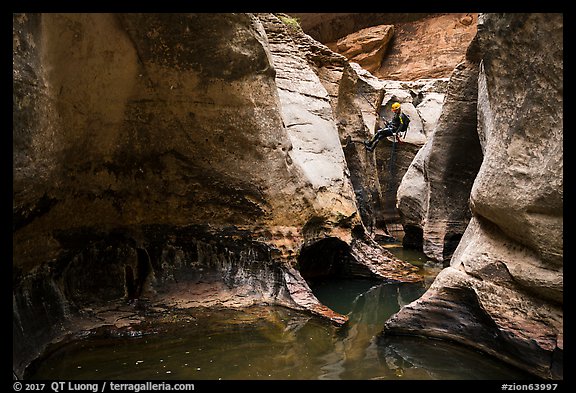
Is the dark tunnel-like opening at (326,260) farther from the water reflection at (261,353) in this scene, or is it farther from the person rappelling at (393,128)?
the person rappelling at (393,128)

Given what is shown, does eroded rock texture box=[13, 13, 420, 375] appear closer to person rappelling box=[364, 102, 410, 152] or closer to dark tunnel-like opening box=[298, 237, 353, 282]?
dark tunnel-like opening box=[298, 237, 353, 282]

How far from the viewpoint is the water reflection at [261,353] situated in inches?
145

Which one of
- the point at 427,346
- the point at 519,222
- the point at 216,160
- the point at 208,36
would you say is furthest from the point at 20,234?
the point at 519,222

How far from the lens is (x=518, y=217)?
11.4 ft

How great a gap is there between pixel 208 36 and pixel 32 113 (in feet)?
6.88

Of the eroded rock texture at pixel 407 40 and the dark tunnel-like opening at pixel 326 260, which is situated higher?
the eroded rock texture at pixel 407 40

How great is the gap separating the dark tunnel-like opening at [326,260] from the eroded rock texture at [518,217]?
2653mm

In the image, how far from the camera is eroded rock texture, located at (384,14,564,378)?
321 cm

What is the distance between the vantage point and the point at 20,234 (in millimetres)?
4051

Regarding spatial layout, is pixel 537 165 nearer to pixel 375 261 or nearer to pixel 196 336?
pixel 196 336

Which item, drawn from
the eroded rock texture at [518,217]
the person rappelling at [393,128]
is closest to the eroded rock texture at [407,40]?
the person rappelling at [393,128]

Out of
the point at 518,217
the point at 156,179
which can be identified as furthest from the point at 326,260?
the point at 518,217

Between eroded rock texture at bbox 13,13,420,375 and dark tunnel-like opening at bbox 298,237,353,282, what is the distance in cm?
44

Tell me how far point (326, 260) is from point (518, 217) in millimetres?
4036
